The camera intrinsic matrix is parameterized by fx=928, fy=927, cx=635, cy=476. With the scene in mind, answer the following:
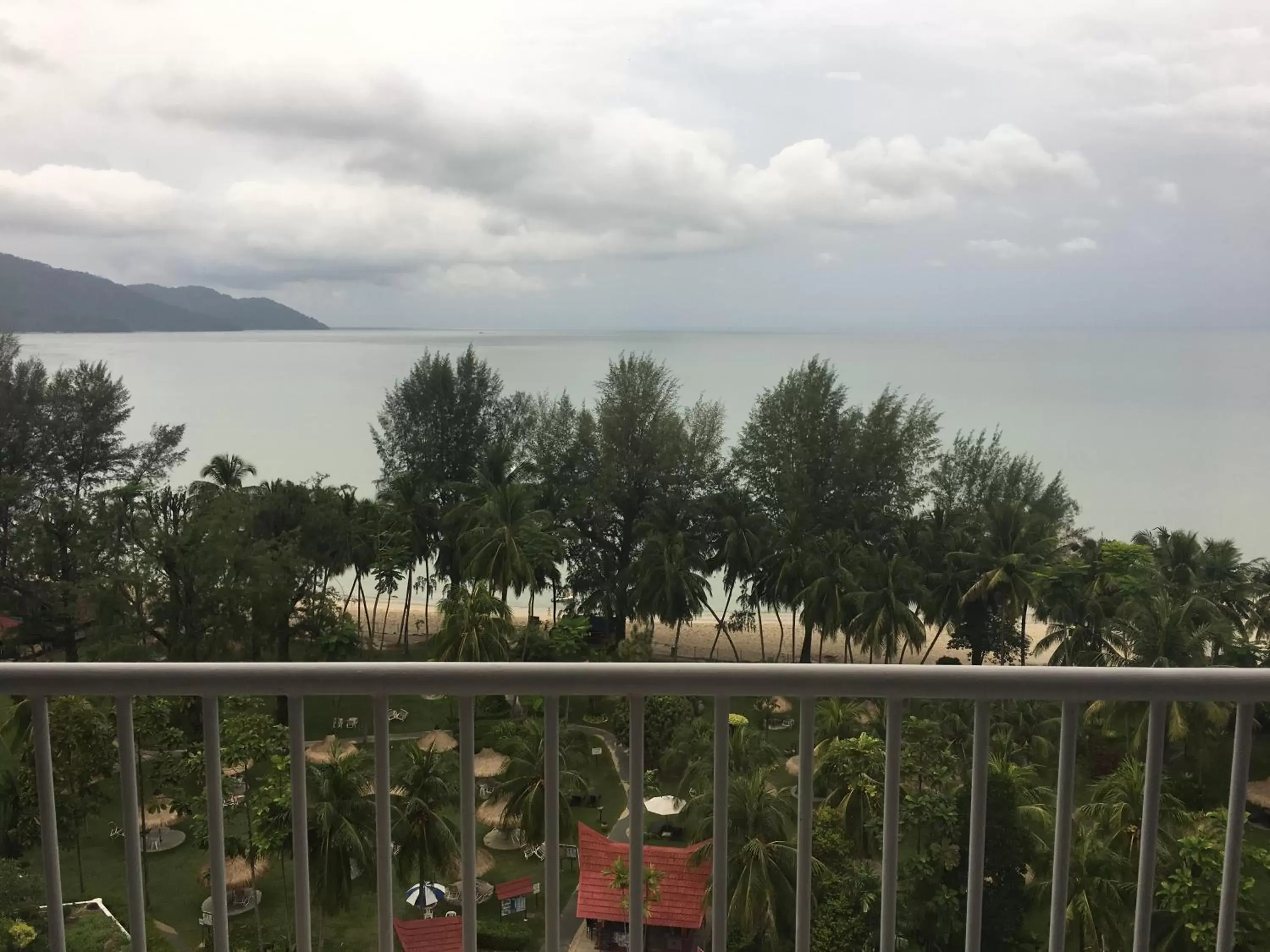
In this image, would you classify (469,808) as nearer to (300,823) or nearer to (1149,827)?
(300,823)

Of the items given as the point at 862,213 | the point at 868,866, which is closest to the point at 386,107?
the point at 868,866

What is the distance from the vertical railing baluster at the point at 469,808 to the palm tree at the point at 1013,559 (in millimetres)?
14307

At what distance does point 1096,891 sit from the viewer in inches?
74.3

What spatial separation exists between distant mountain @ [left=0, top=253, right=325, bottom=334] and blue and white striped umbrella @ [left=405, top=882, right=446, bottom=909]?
14320 millimetres

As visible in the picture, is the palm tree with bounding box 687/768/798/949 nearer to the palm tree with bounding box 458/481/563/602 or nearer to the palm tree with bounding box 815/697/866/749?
the palm tree with bounding box 815/697/866/749

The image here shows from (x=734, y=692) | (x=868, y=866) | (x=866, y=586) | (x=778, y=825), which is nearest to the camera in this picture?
(x=734, y=692)

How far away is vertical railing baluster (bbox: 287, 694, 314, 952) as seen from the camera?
1146mm

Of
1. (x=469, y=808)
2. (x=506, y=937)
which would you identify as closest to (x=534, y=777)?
(x=506, y=937)

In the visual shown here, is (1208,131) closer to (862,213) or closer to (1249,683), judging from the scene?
(862,213)

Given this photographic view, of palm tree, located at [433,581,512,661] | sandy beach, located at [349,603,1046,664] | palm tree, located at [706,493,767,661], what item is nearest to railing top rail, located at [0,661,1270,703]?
palm tree, located at [433,581,512,661]

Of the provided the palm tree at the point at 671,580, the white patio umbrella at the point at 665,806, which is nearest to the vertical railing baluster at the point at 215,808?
the white patio umbrella at the point at 665,806

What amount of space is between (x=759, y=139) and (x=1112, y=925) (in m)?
24.2

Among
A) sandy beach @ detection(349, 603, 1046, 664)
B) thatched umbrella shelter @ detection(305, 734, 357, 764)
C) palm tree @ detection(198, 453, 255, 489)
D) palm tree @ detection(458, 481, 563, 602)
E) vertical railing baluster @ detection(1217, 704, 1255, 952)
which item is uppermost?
vertical railing baluster @ detection(1217, 704, 1255, 952)

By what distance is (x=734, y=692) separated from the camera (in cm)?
111
